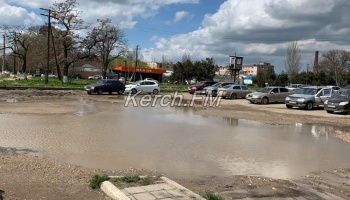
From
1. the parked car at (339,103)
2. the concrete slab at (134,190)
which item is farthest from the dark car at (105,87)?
the concrete slab at (134,190)

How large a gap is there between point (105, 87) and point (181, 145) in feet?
90.8

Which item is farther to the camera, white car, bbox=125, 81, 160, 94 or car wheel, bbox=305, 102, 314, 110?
white car, bbox=125, 81, 160, 94

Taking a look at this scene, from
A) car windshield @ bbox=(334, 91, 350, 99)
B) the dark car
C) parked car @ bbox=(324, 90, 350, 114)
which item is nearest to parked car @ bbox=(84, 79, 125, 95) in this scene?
the dark car

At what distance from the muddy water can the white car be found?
22.3 metres

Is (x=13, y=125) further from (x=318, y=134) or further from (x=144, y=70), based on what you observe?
(x=144, y=70)

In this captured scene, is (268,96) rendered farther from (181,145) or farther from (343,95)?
(181,145)

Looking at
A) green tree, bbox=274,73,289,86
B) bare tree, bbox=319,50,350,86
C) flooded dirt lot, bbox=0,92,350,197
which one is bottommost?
flooded dirt lot, bbox=0,92,350,197

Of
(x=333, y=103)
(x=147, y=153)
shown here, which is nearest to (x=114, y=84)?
(x=333, y=103)

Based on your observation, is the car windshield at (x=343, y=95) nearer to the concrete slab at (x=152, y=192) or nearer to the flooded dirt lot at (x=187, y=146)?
the flooded dirt lot at (x=187, y=146)

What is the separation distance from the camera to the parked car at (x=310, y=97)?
2684cm

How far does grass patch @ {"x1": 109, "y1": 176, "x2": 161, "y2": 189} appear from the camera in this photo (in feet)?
19.6

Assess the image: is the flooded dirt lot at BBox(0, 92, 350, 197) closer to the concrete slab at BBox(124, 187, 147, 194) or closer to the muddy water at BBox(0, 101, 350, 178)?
the muddy water at BBox(0, 101, 350, 178)

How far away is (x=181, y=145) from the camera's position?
1105 centimetres

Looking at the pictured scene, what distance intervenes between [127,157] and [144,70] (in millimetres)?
84167
